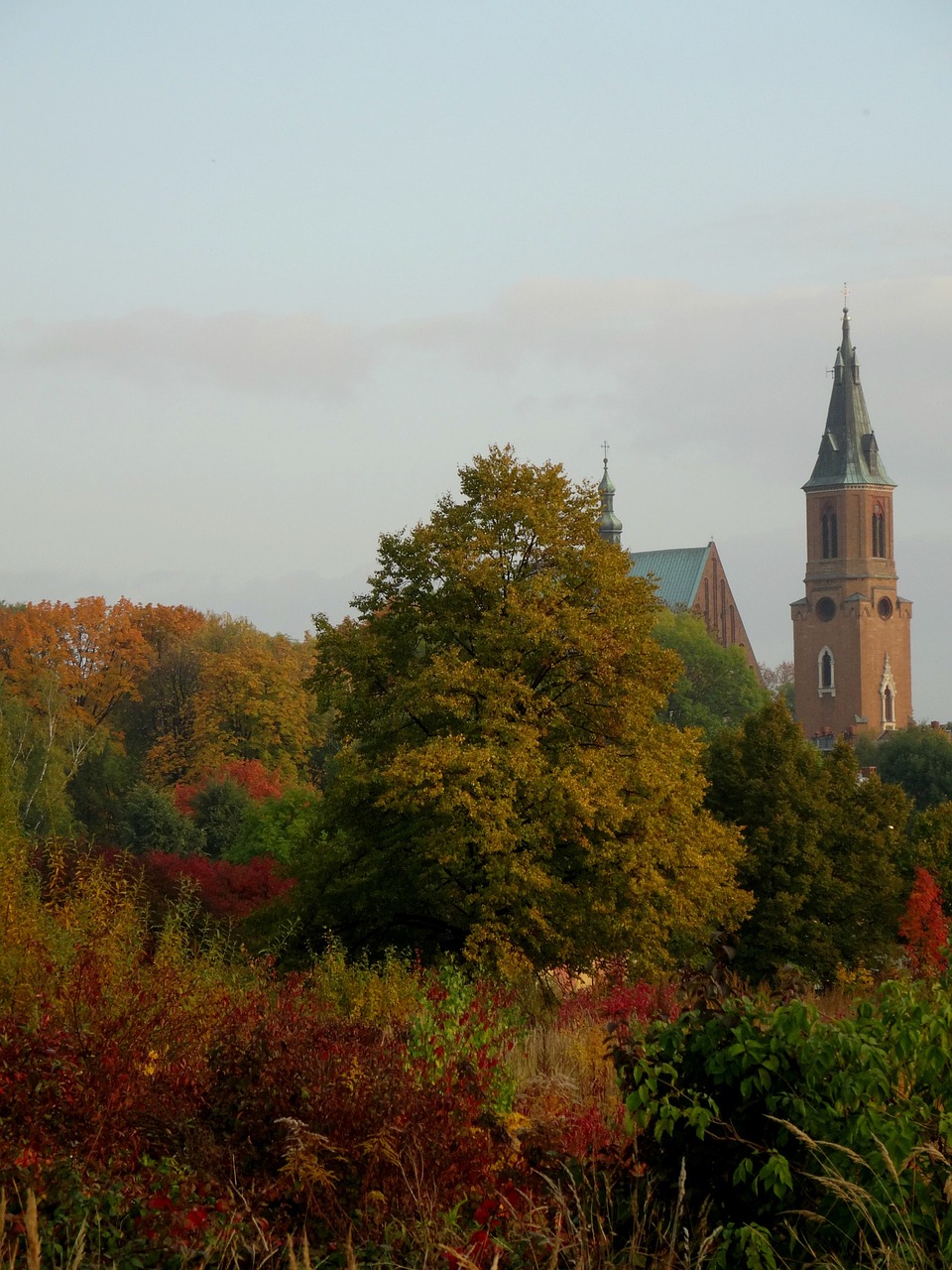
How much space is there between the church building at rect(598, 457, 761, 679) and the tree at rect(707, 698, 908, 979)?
7749 centimetres

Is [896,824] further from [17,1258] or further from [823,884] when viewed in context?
[17,1258]

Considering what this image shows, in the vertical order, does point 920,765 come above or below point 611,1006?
above

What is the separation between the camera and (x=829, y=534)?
113 meters

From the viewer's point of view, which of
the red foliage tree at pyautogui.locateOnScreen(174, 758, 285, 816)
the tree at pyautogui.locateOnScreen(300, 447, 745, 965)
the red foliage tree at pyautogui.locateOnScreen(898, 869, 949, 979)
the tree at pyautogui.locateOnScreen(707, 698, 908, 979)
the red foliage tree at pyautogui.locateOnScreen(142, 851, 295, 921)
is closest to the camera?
the tree at pyautogui.locateOnScreen(300, 447, 745, 965)

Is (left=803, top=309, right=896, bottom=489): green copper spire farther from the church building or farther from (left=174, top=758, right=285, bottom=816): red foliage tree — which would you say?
(left=174, top=758, right=285, bottom=816): red foliage tree

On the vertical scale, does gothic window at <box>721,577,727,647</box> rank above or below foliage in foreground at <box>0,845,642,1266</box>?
above

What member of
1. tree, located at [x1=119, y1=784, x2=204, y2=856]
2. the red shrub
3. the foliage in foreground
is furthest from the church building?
the foliage in foreground

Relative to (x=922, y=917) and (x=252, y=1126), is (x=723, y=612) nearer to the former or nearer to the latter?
(x=922, y=917)

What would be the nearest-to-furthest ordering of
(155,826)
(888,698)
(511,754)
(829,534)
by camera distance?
1. (511,754)
2. (155,826)
3. (888,698)
4. (829,534)

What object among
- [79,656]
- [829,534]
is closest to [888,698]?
[829,534]

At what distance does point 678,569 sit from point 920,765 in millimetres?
53046

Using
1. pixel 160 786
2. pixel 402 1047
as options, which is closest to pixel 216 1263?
pixel 402 1047

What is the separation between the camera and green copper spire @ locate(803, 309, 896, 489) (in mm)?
113312

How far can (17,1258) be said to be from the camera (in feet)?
17.9
